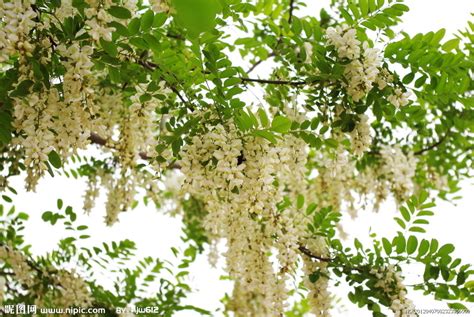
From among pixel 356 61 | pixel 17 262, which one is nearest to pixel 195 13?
pixel 356 61

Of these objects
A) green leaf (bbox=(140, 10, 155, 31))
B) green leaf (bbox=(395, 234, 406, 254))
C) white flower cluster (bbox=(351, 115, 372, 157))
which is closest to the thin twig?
green leaf (bbox=(395, 234, 406, 254))

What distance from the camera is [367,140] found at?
2.02 meters

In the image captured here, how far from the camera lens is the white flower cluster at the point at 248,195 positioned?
67.0 inches

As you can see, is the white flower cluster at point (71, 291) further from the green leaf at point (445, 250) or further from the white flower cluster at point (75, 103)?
the green leaf at point (445, 250)

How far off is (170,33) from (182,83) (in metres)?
1.24

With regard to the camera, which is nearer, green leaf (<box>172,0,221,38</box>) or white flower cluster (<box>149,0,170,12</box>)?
green leaf (<box>172,0,221,38</box>)

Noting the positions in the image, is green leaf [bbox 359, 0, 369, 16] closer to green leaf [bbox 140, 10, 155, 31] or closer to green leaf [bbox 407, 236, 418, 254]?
green leaf [bbox 140, 10, 155, 31]

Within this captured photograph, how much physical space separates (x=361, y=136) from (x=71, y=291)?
197 cm

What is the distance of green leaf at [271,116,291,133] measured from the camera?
155 cm

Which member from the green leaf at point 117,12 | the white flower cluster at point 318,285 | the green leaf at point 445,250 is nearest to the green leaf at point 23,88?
the green leaf at point 117,12

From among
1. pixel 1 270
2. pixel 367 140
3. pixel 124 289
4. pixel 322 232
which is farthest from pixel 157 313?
pixel 367 140

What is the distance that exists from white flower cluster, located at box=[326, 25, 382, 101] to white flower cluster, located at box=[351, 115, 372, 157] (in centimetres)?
16

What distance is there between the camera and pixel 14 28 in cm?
128

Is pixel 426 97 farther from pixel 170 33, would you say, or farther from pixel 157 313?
pixel 157 313
